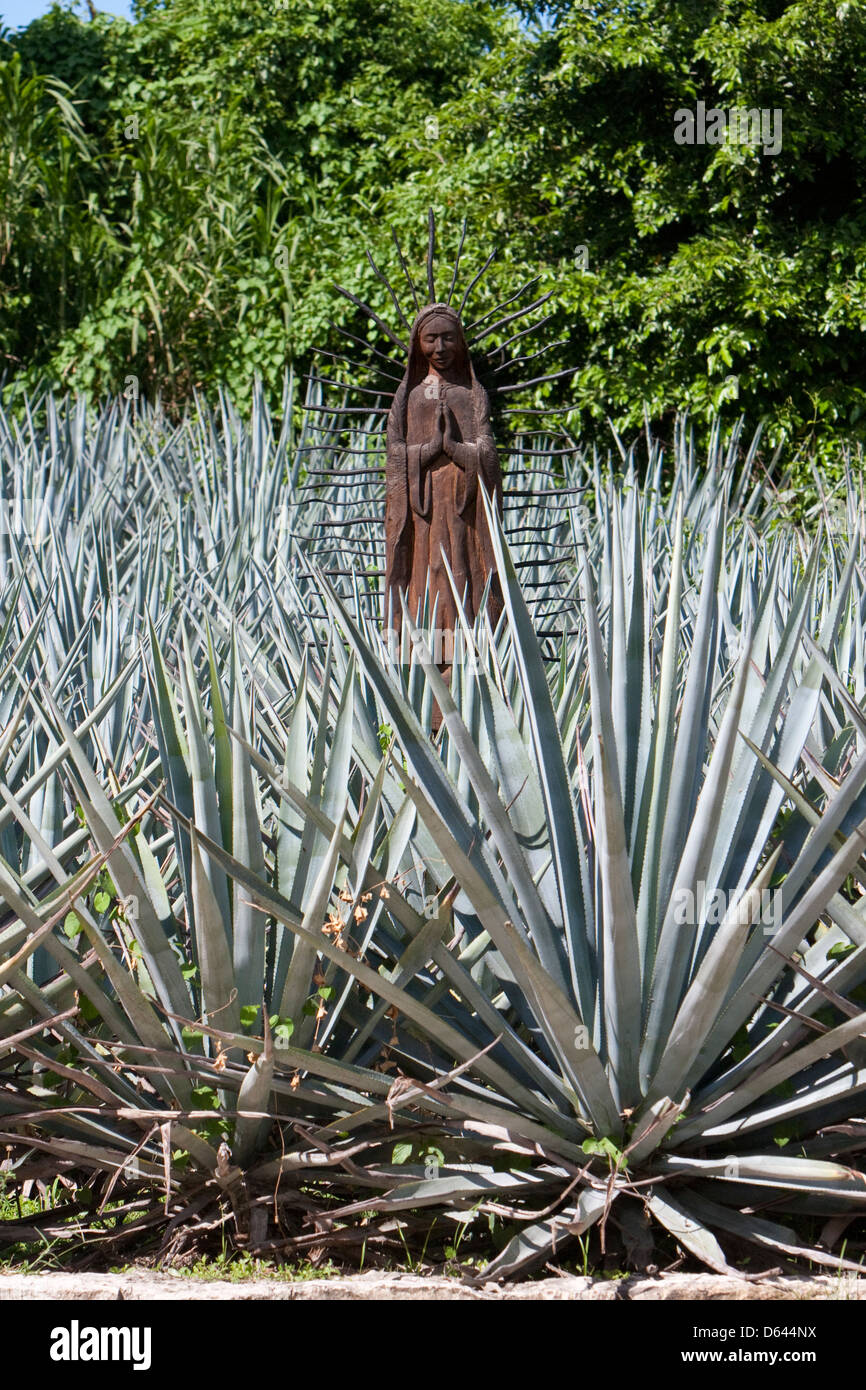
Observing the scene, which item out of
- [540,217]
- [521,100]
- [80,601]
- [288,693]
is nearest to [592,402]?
[540,217]

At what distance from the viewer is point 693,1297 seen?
1837 millimetres

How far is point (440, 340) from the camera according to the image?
3.89 m

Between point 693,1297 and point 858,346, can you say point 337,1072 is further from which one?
point 858,346

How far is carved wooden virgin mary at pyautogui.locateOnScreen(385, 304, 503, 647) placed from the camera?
12.5 ft

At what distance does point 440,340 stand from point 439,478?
16.3 inches

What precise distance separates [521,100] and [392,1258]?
8.10 metres
